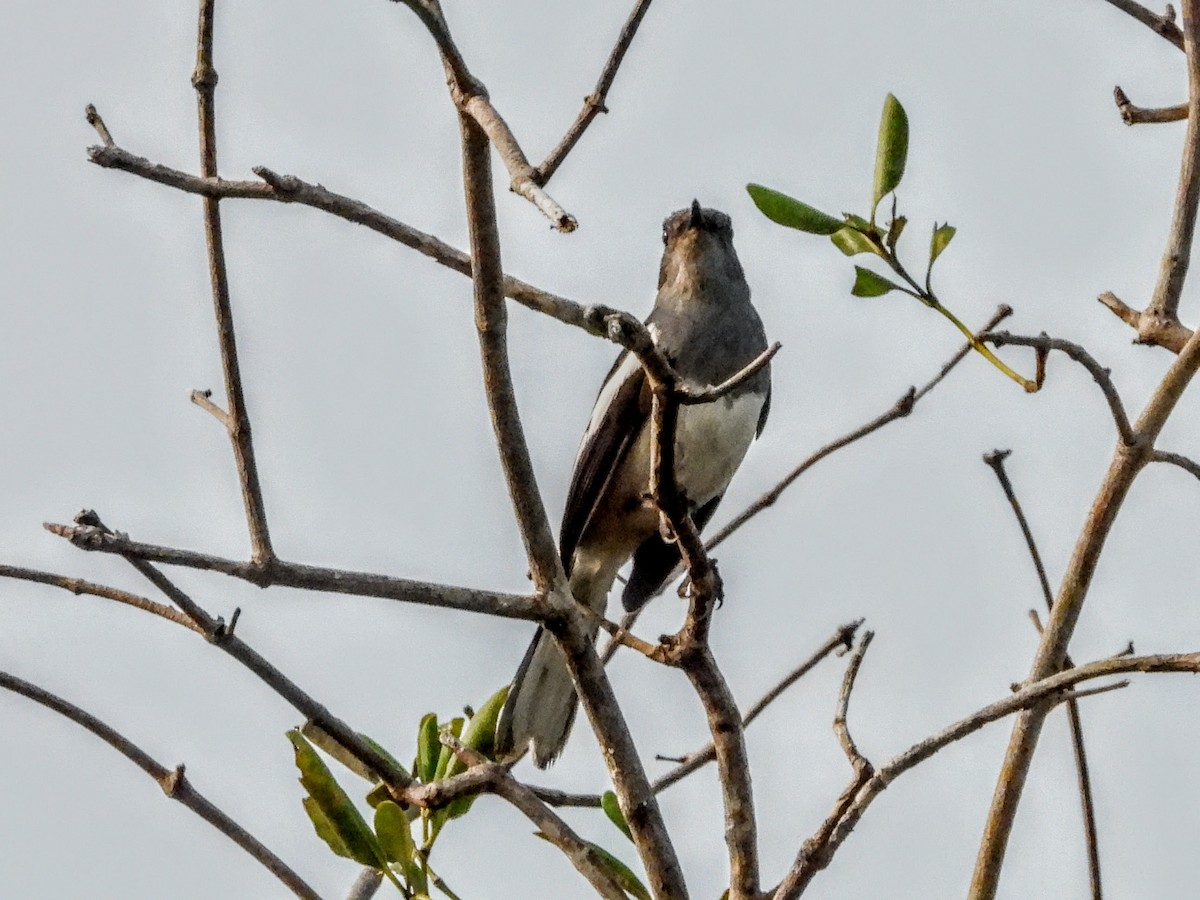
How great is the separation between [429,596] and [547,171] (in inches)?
31.3

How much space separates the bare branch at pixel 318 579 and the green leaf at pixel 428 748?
0.51m

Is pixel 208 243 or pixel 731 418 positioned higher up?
pixel 731 418

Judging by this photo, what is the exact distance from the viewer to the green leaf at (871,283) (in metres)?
2.95

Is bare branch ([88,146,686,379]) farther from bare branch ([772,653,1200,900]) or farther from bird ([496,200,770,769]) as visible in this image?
bird ([496,200,770,769])

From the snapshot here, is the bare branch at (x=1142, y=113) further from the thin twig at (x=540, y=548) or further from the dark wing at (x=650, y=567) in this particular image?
the dark wing at (x=650, y=567)

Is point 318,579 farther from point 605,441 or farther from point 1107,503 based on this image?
point 605,441

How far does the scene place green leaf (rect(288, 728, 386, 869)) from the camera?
119 inches

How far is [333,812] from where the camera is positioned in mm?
3049

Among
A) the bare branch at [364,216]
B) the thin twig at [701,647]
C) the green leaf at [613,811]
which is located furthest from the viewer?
the green leaf at [613,811]

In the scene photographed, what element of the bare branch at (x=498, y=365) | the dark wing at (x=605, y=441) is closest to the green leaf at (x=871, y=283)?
the bare branch at (x=498, y=365)

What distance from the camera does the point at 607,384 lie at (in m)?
5.71

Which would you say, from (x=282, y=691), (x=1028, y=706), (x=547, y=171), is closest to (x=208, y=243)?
(x=547, y=171)

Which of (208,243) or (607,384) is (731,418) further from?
(208,243)

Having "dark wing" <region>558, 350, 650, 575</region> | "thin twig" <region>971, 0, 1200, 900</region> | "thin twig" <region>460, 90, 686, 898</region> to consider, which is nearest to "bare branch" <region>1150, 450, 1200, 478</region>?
"thin twig" <region>971, 0, 1200, 900</region>
